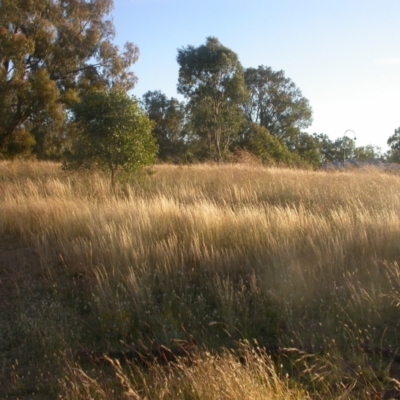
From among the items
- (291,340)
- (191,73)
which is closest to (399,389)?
(291,340)

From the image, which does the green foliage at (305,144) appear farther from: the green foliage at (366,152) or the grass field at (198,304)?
the grass field at (198,304)

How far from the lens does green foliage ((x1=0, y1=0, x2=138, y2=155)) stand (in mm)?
22062

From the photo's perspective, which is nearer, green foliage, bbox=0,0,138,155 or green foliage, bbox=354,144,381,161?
green foliage, bbox=0,0,138,155

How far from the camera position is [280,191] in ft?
38.0

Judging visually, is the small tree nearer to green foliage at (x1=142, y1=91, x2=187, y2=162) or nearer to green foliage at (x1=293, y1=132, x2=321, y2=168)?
green foliage at (x1=142, y1=91, x2=187, y2=162)

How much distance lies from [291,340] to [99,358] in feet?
5.20

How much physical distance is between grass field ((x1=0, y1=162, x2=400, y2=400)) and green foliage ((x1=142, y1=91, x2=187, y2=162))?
89.3 ft

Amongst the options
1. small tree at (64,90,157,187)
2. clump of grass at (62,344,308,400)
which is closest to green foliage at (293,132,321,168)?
small tree at (64,90,157,187)

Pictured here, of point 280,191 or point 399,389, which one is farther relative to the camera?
point 280,191

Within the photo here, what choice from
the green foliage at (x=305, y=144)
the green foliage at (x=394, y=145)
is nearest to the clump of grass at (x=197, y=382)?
the green foliage at (x=394, y=145)

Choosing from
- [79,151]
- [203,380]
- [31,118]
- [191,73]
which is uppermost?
[191,73]

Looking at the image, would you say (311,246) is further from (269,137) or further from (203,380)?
(269,137)

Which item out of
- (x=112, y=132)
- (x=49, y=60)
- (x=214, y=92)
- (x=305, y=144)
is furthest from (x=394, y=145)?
(x=112, y=132)

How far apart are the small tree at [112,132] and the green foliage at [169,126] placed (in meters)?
23.0
